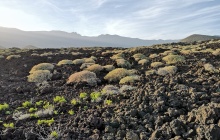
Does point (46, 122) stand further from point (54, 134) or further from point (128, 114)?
point (128, 114)

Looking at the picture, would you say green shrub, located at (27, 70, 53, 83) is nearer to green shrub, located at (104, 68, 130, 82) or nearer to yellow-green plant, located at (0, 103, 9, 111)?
green shrub, located at (104, 68, 130, 82)

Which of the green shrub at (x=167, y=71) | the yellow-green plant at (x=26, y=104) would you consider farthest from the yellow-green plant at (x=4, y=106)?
the green shrub at (x=167, y=71)

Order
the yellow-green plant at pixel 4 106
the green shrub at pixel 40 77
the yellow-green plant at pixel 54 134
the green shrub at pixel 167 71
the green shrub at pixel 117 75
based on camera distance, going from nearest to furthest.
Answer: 1. the yellow-green plant at pixel 54 134
2. the yellow-green plant at pixel 4 106
3. the green shrub at pixel 167 71
4. the green shrub at pixel 117 75
5. the green shrub at pixel 40 77

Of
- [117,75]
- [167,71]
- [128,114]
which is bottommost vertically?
[128,114]

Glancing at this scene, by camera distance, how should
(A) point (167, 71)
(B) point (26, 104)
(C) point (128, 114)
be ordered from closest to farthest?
(C) point (128, 114)
(B) point (26, 104)
(A) point (167, 71)

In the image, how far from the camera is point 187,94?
33.9 ft

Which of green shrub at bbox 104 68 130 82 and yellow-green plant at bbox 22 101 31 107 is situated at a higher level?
green shrub at bbox 104 68 130 82

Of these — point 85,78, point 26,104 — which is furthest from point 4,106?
point 85,78

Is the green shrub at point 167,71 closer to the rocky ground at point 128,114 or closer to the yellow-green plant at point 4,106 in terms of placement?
the rocky ground at point 128,114

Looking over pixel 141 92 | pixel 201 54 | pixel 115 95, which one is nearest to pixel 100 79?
pixel 115 95

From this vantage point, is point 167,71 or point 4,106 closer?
point 4,106

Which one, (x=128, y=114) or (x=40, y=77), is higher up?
(x=128, y=114)

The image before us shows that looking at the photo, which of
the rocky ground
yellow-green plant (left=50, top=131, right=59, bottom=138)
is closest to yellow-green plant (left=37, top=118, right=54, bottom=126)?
the rocky ground

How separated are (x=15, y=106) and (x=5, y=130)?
3.44m
